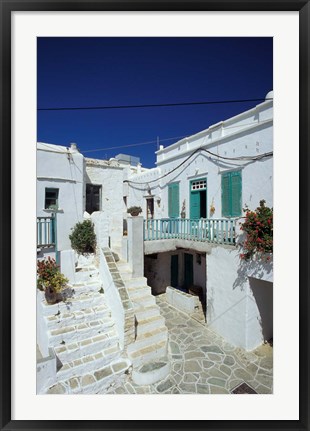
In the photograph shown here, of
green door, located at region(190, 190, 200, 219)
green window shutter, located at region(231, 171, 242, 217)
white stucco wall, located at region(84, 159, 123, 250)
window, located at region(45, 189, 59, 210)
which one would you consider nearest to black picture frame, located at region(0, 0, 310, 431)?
green window shutter, located at region(231, 171, 242, 217)

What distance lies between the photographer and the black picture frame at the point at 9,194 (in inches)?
68.7

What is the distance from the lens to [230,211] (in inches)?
288

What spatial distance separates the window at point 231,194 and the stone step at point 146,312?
157 inches

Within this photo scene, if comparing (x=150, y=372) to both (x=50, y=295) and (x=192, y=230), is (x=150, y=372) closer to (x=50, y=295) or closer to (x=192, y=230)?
(x=50, y=295)

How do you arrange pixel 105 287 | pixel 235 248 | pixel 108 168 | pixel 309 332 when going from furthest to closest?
1. pixel 108 168
2. pixel 105 287
3. pixel 235 248
4. pixel 309 332

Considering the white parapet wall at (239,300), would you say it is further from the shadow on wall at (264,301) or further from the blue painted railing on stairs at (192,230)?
the blue painted railing on stairs at (192,230)

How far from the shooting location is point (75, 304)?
5.36 meters

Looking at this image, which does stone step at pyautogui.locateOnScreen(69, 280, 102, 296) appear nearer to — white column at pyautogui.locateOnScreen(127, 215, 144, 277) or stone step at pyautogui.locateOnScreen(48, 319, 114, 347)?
stone step at pyautogui.locateOnScreen(48, 319, 114, 347)

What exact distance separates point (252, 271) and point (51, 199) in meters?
6.86

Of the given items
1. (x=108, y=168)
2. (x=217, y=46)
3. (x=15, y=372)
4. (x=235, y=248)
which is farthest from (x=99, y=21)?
(x=108, y=168)

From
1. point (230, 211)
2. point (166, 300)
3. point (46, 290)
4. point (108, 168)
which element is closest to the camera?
point (46, 290)

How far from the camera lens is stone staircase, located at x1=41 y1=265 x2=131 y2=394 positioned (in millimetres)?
4074

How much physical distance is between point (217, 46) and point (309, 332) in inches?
131

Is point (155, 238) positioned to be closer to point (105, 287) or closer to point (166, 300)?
point (105, 287)
